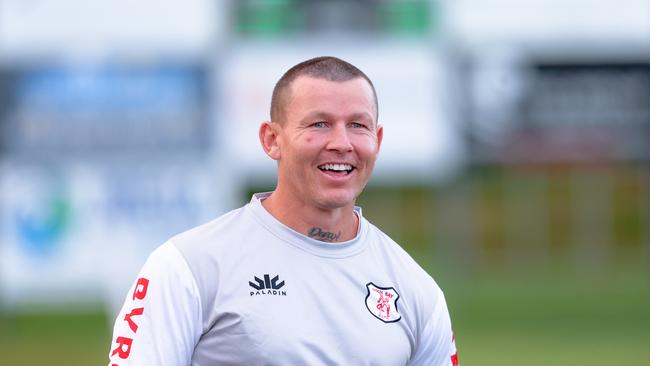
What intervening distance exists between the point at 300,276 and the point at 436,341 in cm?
49

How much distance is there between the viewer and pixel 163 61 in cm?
1805

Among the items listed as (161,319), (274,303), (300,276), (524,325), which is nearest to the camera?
(161,319)

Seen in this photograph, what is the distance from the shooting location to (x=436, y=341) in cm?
441

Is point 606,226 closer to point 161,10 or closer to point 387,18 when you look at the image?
point 387,18

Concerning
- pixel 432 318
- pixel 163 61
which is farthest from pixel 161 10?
pixel 432 318

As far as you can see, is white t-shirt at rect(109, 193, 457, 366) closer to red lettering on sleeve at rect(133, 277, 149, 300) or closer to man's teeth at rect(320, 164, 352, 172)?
red lettering on sleeve at rect(133, 277, 149, 300)

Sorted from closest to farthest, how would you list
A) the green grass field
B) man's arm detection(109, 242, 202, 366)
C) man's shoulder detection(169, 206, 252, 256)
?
man's arm detection(109, 242, 202, 366)
man's shoulder detection(169, 206, 252, 256)
the green grass field

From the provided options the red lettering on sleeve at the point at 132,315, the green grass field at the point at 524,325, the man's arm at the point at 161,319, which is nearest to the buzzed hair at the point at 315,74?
→ the man's arm at the point at 161,319

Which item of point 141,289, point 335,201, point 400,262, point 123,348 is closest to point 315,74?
point 335,201

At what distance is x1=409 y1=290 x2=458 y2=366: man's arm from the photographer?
439cm

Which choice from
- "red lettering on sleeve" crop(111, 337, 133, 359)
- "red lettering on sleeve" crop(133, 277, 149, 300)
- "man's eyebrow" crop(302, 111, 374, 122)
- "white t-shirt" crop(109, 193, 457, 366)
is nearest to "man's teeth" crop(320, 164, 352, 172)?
"man's eyebrow" crop(302, 111, 374, 122)

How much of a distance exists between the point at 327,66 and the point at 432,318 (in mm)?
794

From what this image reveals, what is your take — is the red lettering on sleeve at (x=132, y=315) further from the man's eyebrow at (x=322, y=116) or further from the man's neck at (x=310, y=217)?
the man's eyebrow at (x=322, y=116)

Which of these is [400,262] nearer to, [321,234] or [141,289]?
[321,234]
